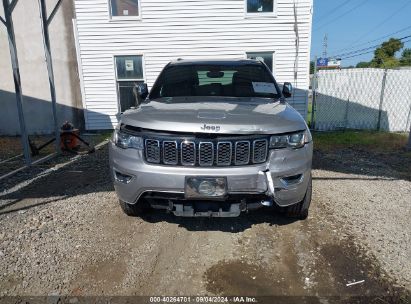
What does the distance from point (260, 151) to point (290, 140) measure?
324 millimetres

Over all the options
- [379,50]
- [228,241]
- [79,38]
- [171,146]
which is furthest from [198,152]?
[379,50]

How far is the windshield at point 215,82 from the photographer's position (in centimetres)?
408

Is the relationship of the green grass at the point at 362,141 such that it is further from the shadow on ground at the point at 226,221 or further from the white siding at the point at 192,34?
the shadow on ground at the point at 226,221

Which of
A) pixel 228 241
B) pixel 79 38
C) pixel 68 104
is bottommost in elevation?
pixel 228 241

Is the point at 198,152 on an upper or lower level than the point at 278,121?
lower

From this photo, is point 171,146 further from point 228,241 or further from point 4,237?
point 4,237

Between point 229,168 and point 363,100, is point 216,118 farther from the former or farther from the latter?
point 363,100

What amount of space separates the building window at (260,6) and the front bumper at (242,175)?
8.09 metres

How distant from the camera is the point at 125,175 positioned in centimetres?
301

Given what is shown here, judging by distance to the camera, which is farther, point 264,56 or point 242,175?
point 264,56

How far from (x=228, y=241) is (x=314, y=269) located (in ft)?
2.94

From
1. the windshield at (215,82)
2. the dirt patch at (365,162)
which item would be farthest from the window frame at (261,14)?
the windshield at (215,82)

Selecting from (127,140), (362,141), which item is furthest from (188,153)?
(362,141)

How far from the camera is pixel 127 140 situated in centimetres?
304
